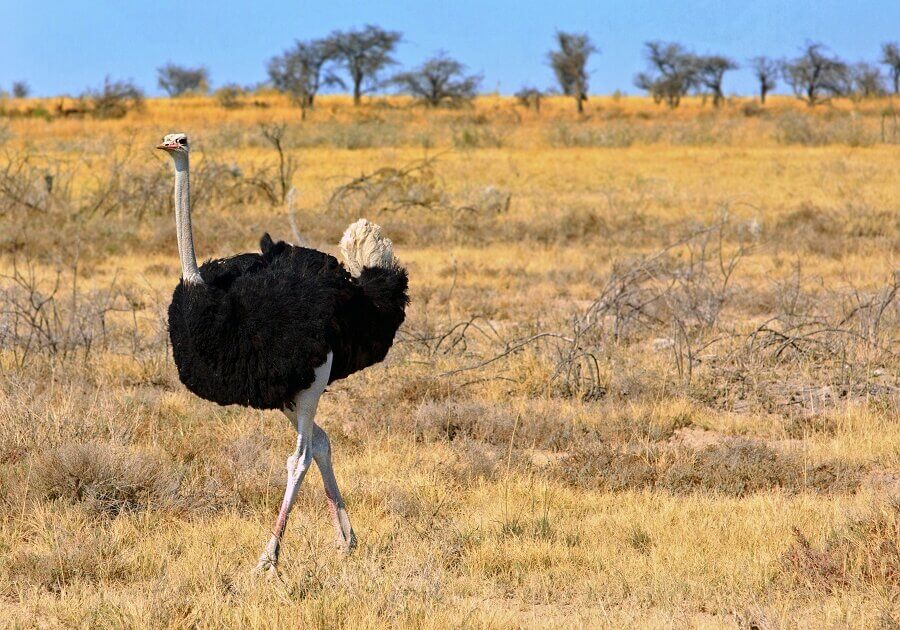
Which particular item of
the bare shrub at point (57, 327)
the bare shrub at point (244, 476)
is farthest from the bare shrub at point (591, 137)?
the bare shrub at point (244, 476)

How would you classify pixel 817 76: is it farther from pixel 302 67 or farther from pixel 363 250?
pixel 363 250

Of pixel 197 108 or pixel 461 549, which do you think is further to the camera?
pixel 197 108

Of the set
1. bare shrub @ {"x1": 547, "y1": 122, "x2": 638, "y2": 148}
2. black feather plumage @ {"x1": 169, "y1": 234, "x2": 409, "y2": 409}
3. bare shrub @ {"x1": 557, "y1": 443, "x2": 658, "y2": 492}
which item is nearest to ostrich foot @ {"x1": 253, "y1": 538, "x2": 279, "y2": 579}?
black feather plumage @ {"x1": 169, "y1": 234, "x2": 409, "y2": 409}

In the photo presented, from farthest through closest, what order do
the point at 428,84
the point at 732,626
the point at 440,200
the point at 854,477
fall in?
the point at 428,84
the point at 440,200
the point at 854,477
the point at 732,626

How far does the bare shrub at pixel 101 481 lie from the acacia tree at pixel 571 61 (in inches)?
2330

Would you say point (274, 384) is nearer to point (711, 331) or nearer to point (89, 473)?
point (89, 473)

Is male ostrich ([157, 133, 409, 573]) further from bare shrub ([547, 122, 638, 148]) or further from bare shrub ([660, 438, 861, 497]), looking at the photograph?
bare shrub ([547, 122, 638, 148])

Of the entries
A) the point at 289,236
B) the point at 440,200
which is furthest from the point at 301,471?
the point at 440,200

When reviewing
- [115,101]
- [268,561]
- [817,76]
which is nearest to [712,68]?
[817,76]

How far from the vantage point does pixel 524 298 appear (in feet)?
35.7

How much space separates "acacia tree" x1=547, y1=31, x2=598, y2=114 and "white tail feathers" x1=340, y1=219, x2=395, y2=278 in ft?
193

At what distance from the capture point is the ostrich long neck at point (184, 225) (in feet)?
14.3

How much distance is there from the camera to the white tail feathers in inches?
204

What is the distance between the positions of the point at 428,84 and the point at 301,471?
63.1m
